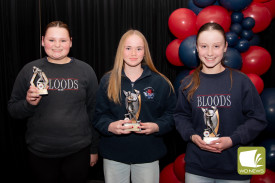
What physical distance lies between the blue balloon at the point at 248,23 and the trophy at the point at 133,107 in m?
1.63

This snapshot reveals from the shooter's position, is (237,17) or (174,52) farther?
(174,52)

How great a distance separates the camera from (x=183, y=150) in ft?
12.3

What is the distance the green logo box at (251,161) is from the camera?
1.64m

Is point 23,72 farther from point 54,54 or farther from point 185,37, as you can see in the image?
point 185,37

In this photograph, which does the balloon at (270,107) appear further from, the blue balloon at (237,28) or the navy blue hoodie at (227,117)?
the navy blue hoodie at (227,117)

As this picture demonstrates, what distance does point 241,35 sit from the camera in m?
2.81

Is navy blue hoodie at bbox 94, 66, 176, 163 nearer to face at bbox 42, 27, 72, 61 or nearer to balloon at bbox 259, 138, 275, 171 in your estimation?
face at bbox 42, 27, 72, 61

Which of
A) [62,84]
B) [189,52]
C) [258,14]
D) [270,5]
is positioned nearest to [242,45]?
[258,14]

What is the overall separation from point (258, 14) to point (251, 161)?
5.88 feet

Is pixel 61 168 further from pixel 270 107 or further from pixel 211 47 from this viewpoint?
pixel 270 107

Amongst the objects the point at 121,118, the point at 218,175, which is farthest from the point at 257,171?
the point at 121,118

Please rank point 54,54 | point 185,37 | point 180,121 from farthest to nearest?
point 185,37, point 54,54, point 180,121

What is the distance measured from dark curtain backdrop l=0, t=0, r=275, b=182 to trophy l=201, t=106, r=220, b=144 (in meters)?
2.03

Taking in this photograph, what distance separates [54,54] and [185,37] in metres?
1.69
